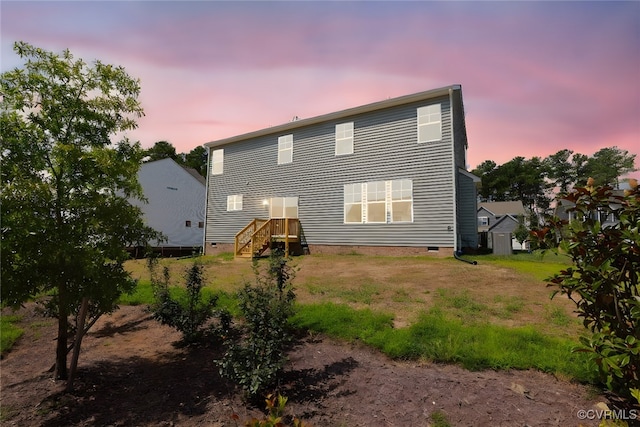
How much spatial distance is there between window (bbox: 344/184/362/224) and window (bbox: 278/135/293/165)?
4.08 m

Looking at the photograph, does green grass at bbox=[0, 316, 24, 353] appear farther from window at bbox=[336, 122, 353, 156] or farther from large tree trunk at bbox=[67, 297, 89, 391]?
window at bbox=[336, 122, 353, 156]

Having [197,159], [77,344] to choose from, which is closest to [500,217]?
[77,344]

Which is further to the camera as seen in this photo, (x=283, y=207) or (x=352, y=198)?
(x=283, y=207)

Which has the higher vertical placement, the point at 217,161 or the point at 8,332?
the point at 217,161

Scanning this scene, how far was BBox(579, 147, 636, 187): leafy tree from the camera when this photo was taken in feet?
187

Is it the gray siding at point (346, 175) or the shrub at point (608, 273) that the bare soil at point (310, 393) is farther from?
the gray siding at point (346, 175)

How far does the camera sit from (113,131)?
4672mm

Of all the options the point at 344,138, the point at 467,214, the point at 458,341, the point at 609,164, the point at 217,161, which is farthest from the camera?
the point at 609,164

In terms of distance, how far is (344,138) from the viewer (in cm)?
1620

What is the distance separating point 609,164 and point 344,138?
68611 millimetres

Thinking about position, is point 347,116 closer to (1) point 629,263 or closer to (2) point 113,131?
(2) point 113,131

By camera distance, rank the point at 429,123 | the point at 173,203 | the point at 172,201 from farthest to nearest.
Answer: the point at 173,203 < the point at 172,201 < the point at 429,123

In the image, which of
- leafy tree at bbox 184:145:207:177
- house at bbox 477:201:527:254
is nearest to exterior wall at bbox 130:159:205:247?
house at bbox 477:201:527:254

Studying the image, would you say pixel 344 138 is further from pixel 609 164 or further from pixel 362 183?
pixel 609 164
